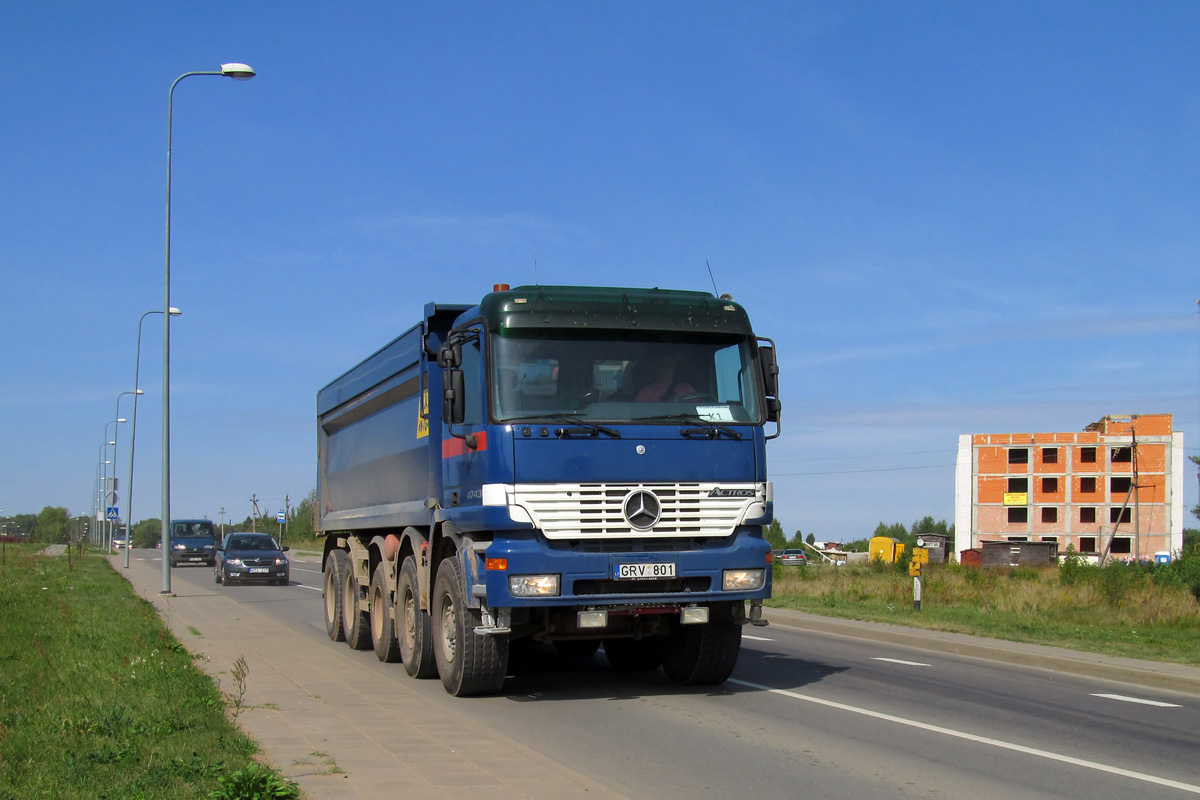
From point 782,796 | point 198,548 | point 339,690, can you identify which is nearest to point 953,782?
point 782,796

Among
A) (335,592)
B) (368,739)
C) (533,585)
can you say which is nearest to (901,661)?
(533,585)

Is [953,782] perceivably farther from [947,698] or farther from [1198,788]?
[947,698]

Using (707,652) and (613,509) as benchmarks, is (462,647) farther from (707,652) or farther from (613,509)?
(707,652)

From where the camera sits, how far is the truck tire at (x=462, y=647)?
1029 cm

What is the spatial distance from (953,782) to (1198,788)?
1510mm

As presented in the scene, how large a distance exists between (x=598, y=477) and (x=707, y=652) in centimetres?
246

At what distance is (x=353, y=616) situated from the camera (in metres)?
15.4

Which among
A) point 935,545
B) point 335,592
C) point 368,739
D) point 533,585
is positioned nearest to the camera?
point 368,739

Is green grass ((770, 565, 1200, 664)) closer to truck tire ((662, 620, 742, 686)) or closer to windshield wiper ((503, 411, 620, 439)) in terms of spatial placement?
truck tire ((662, 620, 742, 686))

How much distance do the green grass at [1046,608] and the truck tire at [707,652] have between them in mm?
6795

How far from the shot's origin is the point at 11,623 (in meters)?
17.0

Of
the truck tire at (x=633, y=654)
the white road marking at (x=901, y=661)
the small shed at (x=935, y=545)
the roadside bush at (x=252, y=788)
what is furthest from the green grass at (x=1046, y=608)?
the small shed at (x=935, y=545)

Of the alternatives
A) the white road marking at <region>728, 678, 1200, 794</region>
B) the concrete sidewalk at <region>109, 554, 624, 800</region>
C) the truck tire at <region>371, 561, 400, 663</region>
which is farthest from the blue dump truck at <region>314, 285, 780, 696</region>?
the truck tire at <region>371, 561, 400, 663</region>

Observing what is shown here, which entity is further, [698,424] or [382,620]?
[382,620]
